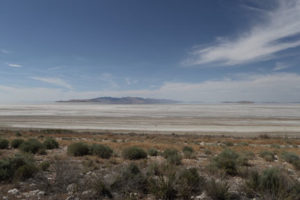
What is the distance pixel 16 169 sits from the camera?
543cm

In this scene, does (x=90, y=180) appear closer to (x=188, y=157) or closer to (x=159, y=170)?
(x=159, y=170)

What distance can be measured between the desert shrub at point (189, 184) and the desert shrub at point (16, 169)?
15.8 feet

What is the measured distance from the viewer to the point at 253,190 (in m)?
4.48

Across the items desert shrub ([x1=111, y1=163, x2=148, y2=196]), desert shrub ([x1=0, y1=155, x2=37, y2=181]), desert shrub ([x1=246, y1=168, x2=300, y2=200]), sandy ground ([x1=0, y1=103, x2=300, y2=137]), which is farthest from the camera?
sandy ground ([x1=0, y1=103, x2=300, y2=137])

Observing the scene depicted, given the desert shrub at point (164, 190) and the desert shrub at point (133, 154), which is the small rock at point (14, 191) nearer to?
the desert shrub at point (164, 190)

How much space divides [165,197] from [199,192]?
1.03 metres

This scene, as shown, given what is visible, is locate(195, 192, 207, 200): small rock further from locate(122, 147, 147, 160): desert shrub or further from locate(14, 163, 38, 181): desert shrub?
locate(14, 163, 38, 181): desert shrub

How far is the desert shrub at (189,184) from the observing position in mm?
4191

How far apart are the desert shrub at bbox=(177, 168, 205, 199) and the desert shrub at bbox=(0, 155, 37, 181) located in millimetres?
4813

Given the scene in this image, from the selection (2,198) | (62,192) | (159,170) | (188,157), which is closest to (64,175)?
Answer: (62,192)

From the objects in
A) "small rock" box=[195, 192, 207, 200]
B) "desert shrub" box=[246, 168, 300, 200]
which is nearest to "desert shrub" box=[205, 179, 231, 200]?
"small rock" box=[195, 192, 207, 200]

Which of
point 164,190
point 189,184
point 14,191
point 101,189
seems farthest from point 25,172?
point 189,184

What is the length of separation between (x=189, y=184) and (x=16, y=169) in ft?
18.6

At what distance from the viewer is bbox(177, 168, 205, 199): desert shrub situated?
13.8ft
